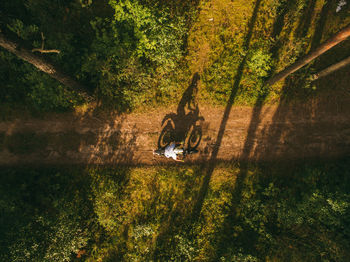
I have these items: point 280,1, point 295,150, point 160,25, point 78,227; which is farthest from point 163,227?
point 280,1

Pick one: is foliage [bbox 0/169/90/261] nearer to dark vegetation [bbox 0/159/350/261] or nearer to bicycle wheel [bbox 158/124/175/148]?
dark vegetation [bbox 0/159/350/261]

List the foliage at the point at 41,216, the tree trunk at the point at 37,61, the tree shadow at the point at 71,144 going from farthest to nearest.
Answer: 1. the tree shadow at the point at 71,144
2. the foliage at the point at 41,216
3. the tree trunk at the point at 37,61

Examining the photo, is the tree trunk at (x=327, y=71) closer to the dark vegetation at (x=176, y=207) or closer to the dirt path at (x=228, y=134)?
the dirt path at (x=228, y=134)

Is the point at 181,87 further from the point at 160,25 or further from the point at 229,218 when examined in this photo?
the point at 229,218

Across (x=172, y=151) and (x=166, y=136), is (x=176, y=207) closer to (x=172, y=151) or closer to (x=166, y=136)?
(x=172, y=151)

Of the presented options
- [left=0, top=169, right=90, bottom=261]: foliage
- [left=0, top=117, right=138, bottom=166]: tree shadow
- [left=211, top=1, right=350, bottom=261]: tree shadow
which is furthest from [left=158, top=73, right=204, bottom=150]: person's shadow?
[left=0, top=169, right=90, bottom=261]: foliage

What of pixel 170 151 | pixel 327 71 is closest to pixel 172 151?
pixel 170 151

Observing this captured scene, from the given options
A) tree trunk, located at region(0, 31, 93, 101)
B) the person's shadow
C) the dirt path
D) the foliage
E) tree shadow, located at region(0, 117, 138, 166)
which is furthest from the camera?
the person's shadow

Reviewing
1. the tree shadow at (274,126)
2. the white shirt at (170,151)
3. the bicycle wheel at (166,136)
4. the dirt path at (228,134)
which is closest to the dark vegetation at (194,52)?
the tree shadow at (274,126)
